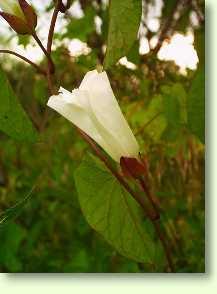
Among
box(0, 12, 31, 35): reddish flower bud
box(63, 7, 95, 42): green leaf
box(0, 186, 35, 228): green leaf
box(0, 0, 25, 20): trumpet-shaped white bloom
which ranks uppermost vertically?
box(63, 7, 95, 42): green leaf

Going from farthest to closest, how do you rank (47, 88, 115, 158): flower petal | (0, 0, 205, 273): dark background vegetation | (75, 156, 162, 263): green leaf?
(0, 0, 205, 273): dark background vegetation, (75, 156, 162, 263): green leaf, (47, 88, 115, 158): flower petal

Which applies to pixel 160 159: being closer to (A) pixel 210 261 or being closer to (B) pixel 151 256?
(A) pixel 210 261

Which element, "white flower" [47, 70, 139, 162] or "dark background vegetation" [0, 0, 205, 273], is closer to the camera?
"white flower" [47, 70, 139, 162]

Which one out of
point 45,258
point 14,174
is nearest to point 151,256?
point 45,258

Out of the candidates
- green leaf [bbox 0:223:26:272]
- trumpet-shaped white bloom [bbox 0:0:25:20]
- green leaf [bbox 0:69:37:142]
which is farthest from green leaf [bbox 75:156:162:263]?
green leaf [bbox 0:223:26:272]

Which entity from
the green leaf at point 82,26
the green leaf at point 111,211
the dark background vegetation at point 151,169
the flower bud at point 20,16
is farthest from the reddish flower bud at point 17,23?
the green leaf at point 82,26

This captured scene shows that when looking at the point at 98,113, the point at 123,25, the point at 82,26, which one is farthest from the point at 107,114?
the point at 82,26

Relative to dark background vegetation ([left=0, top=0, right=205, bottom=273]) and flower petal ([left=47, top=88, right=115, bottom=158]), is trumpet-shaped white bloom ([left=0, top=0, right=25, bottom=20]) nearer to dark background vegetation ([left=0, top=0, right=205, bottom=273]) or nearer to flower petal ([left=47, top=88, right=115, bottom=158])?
flower petal ([left=47, top=88, right=115, bottom=158])
